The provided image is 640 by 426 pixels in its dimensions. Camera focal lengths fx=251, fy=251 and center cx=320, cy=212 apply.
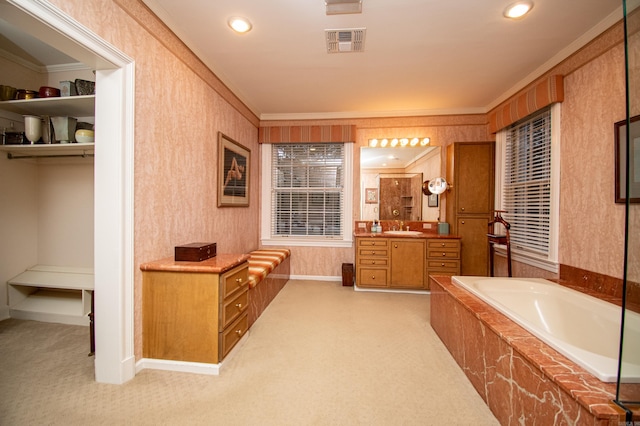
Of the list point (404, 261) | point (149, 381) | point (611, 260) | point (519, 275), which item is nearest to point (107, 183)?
point (149, 381)

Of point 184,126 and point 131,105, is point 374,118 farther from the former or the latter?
point 131,105

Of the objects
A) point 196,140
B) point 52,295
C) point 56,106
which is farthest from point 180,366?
point 56,106

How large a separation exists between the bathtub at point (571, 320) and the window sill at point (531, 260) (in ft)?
1.23

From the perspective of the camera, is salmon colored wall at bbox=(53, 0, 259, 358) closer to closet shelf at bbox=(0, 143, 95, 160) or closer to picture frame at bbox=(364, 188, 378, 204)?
closet shelf at bbox=(0, 143, 95, 160)

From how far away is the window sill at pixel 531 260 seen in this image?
8.15 ft

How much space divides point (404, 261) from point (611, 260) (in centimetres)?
195

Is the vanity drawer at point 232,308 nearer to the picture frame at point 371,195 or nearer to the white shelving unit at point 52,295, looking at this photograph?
the white shelving unit at point 52,295

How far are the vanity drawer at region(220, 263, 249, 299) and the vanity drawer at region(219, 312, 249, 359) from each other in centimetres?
26

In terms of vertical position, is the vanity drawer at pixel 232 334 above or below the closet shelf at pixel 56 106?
below

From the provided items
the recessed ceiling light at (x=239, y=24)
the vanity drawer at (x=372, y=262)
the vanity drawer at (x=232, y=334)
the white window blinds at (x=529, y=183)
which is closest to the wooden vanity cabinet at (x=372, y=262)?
the vanity drawer at (x=372, y=262)

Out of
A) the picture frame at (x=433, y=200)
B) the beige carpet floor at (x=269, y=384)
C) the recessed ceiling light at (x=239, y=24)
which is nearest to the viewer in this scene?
the beige carpet floor at (x=269, y=384)

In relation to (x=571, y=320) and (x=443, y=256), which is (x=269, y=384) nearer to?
(x=571, y=320)

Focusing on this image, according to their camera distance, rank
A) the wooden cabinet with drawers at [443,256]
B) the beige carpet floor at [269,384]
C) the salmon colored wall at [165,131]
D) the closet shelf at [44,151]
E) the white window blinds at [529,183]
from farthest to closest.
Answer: the wooden cabinet with drawers at [443,256], the white window blinds at [529,183], the closet shelf at [44,151], the salmon colored wall at [165,131], the beige carpet floor at [269,384]

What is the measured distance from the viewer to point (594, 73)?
2.08m
